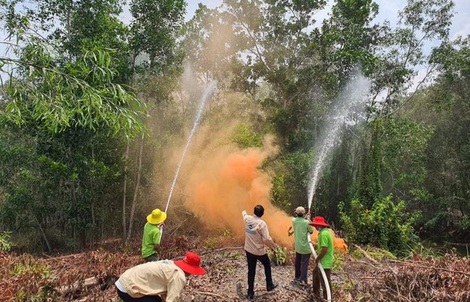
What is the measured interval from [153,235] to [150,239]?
112 mm

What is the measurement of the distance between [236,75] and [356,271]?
17.6m

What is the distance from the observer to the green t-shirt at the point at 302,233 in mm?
7398

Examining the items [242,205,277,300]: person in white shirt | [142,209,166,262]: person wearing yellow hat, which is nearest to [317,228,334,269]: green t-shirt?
[242,205,277,300]: person in white shirt

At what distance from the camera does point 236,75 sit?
80.5 feet

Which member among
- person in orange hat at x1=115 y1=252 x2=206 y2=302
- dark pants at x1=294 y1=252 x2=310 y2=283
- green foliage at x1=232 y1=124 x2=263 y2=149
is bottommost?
dark pants at x1=294 y1=252 x2=310 y2=283

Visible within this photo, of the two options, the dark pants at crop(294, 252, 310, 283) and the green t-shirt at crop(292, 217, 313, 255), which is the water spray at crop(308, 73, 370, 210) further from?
the green t-shirt at crop(292, 217, 313, 255)

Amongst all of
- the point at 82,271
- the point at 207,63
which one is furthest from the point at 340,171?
the point at 82,271

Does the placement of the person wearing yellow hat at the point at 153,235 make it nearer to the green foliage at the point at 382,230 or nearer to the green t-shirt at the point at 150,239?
the green t-shirt at the point at 150,239

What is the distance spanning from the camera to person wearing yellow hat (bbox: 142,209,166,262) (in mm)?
6844

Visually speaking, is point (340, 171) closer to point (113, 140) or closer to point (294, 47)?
point (294, 47)

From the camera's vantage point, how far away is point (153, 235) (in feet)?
22.6

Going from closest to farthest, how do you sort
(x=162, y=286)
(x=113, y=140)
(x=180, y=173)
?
(x=162, y=286)
(x=113, y=140)
(x=180, y=173)

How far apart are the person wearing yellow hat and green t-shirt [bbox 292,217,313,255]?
107 inches

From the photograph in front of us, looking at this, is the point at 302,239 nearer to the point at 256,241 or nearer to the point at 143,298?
the point at 256,241
